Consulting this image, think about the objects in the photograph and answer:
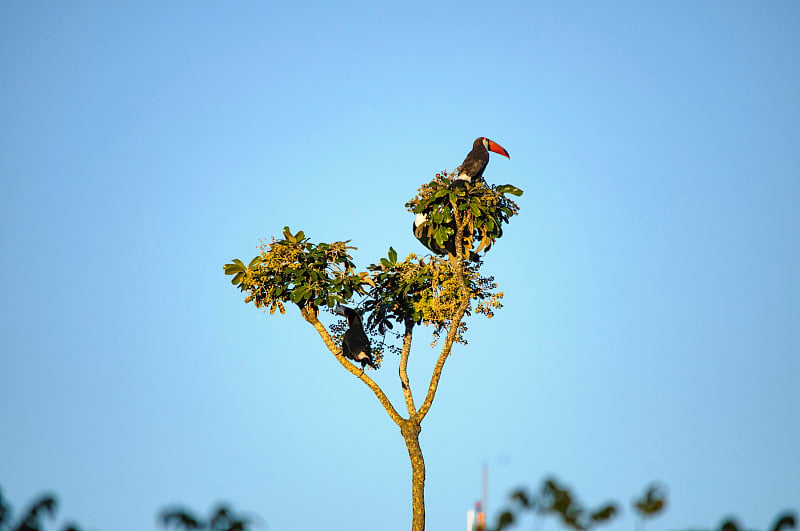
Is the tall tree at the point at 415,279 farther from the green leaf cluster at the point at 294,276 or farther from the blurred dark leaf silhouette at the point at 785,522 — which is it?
the blurred dark leaf silhouette at the point at 785,522

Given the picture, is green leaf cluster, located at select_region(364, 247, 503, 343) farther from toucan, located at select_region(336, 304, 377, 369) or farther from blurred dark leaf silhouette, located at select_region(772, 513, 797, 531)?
blurred dark leaf silhouette, located at select_region(772, 513, 797, 531)

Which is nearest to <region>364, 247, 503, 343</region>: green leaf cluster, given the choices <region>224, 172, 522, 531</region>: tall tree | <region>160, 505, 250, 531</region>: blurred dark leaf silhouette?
<region>224, 172, 522, 531</region>: tall tree

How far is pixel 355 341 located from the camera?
31.4m

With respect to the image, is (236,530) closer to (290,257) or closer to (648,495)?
(648,495)

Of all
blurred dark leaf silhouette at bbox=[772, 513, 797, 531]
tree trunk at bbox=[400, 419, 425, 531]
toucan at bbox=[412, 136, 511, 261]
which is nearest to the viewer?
blurred dark leaf silhouette at bbox=[772, 513, 797, 531]

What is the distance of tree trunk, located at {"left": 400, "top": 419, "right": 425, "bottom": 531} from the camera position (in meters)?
29.0

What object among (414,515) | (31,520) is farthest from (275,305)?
(31,520)

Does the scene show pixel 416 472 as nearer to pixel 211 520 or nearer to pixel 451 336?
pixel 451 336

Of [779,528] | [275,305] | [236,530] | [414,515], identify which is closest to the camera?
[779,528]

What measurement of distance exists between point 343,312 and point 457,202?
4903 millimetres

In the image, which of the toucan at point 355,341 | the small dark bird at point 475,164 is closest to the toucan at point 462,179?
the small dark bird at point 475,164

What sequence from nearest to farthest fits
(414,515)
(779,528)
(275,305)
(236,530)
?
(779,528) < (236,530) < (414,515) < (275,305)

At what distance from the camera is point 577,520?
38.4 feet

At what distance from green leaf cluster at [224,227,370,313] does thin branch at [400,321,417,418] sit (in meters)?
2.23
